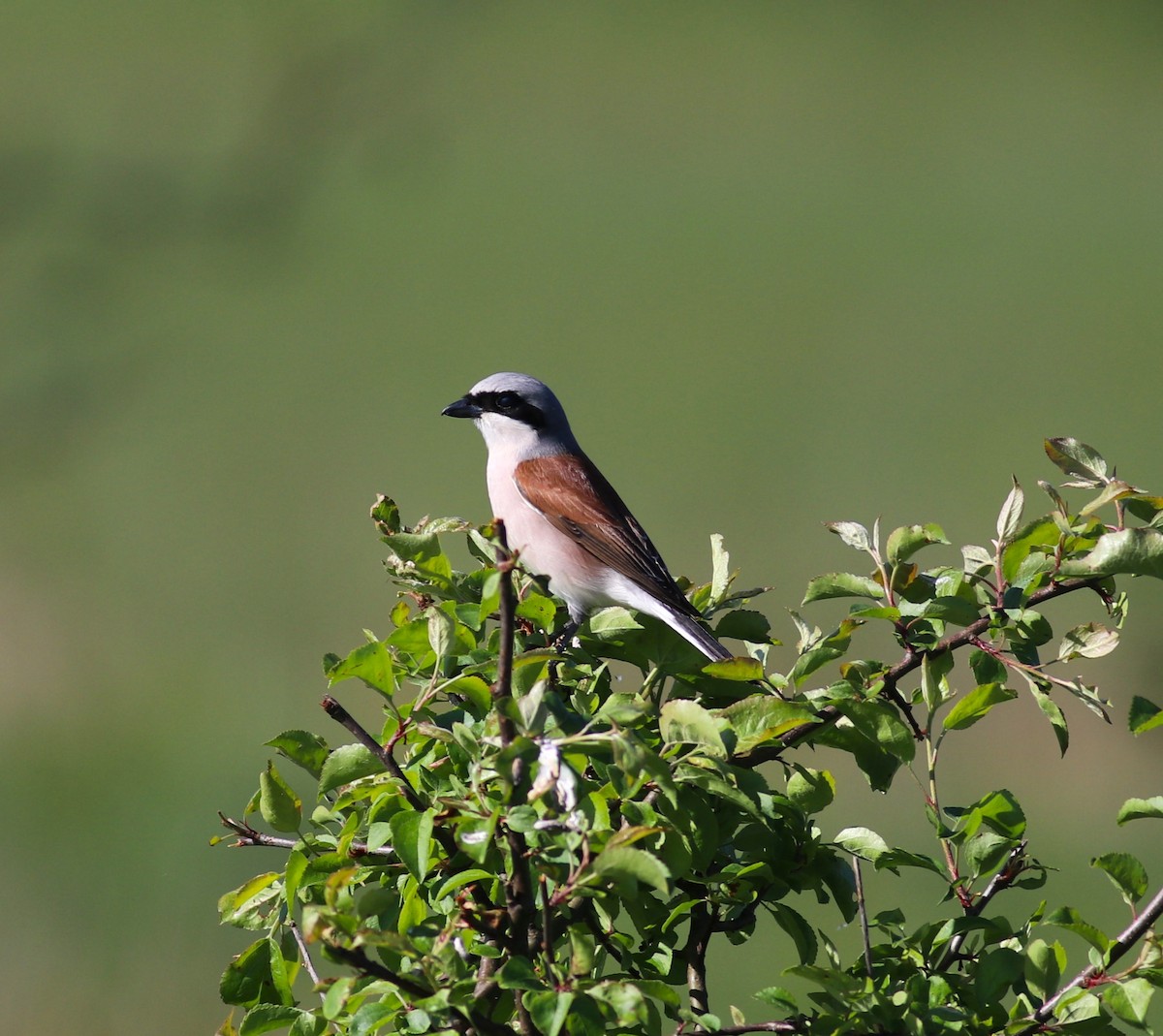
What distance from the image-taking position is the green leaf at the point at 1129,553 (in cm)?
136

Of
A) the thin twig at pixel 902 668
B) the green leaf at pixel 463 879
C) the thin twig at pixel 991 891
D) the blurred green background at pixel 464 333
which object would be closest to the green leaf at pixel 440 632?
the green leaf at pixel 463 879

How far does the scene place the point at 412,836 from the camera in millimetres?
1285

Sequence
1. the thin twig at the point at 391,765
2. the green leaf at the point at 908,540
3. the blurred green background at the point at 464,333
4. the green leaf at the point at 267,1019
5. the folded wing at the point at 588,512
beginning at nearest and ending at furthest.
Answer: the thin twig at the point at 391,765
the green leaf at the point at 267,1019
the green leaf at the point at 908,540
the folded wing at the point at 588,512
the blurred green background at the point at 464,333

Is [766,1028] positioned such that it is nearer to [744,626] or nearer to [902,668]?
[902,668]

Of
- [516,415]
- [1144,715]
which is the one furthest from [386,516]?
[516,415]

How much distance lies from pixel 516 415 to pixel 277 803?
89.0 inches

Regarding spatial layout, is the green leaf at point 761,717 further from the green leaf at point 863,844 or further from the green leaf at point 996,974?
the green leaf at point 996,974

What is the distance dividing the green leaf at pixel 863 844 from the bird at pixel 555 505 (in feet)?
5.25

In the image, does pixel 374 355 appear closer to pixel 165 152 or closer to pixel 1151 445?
pixel 1151 445

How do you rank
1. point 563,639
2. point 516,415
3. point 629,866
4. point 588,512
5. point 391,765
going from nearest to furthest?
point 629,866 → point 391,765 → point 563,639 → point 588,512 → point 516,415

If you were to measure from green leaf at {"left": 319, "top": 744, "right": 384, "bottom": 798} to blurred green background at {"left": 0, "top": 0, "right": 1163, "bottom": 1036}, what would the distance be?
10.5 feet

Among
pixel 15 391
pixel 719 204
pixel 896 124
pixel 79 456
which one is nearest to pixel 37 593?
pixel 79 456

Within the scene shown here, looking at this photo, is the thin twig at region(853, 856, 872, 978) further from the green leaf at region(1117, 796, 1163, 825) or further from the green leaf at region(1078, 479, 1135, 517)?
the green leaf at region(1078, 479, 1135, 517)

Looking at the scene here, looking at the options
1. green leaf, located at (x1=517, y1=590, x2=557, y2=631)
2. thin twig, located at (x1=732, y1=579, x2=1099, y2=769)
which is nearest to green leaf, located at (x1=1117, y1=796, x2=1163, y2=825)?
thin twig, located at (x1=732, y1=579, x2=1099, y2=769)
